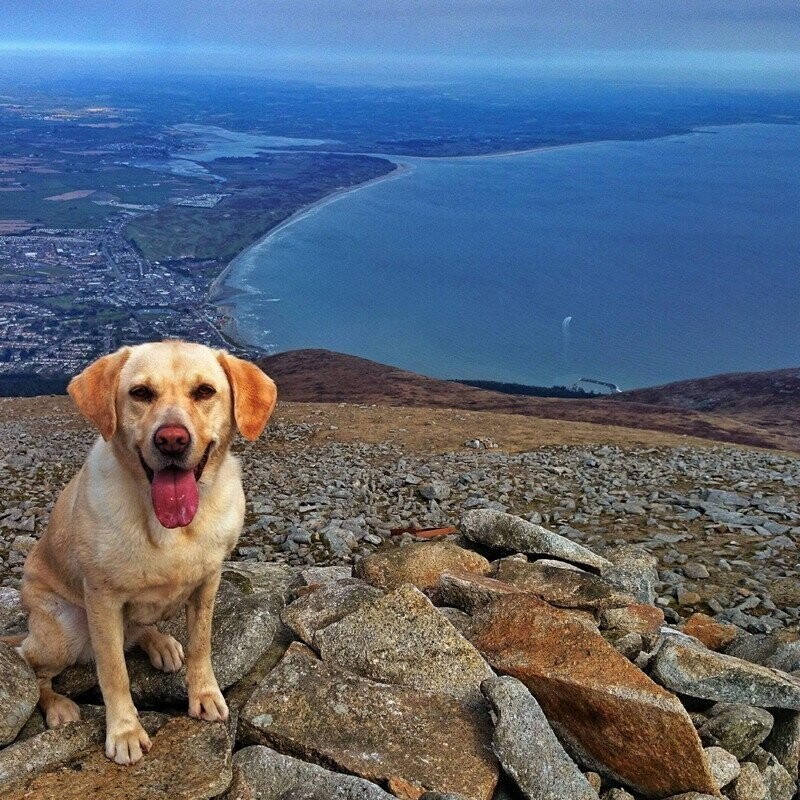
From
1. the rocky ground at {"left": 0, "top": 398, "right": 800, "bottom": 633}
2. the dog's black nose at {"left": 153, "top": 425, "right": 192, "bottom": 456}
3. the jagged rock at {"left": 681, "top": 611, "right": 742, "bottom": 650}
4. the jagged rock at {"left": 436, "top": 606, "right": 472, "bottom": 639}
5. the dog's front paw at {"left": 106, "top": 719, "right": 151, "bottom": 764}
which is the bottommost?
the rocky ground at {"left": 0, "top": 398, "right": 800, "bottom": 633}

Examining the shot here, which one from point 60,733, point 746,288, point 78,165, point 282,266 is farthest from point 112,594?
point 78,165

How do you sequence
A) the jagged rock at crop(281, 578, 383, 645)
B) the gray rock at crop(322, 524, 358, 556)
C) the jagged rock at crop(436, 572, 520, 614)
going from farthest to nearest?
1. the gray rock at crop(322, 524, 358, 556)
2. the jagged rock at crop(436, 572, 520, 614)
3. the jagged rock at crop(281, 578, 383, 645)

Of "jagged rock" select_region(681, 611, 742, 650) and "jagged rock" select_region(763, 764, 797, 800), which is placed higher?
"jagged rock" select_region(763, 764, 797, 800)

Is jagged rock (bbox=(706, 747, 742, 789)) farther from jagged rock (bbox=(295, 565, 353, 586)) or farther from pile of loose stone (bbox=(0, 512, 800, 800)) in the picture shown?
jagged rock (bbox=(295, 565, 353, 586))

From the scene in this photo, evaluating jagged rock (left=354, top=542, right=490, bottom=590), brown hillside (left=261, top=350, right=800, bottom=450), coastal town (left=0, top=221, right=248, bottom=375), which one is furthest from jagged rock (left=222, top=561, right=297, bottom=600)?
coastal town (left=0, top=221, right=248, bottom=375)

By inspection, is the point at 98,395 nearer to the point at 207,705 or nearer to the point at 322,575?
the point at 207,705

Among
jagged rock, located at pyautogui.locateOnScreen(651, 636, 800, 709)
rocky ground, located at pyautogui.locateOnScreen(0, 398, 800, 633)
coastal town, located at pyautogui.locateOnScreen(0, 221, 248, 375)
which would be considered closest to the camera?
jagged rock, located at pyautogui.locateOnScreen(651, 636, 800, 709)

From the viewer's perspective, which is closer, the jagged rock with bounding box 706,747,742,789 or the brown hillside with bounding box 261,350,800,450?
the jagged rock with bounding box 706,747,742,789
